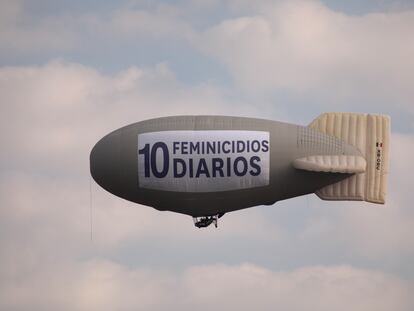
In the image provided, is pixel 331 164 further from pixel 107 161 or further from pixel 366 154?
pixel 107 161

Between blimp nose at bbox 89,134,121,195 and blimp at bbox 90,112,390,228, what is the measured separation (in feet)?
0.17

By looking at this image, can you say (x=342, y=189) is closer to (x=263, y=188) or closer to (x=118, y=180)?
(x=263, y=188)

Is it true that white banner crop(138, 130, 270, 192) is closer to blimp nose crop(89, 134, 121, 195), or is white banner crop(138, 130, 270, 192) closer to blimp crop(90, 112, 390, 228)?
blimp crop(90, 112, 390, 228)

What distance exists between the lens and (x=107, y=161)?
82.8 metres

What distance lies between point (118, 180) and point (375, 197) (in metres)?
13.6

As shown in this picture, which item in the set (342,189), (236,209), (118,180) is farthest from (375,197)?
(118,180)

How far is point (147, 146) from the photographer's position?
82.1 meters

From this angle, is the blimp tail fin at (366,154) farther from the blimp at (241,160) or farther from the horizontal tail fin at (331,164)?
the horizontal tail fin at (331,164)

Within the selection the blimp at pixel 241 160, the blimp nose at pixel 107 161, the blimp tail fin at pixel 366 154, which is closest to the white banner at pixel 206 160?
the blimp at pixel 241 160

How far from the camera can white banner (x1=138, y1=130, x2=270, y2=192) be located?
8150 centimetres

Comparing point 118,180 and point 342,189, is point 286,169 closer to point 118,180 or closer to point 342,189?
point 342,189

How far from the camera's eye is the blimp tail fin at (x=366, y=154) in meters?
82.5

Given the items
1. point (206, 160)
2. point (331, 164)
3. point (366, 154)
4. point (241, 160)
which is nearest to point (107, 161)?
point (206, 160)

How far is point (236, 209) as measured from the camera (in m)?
83.6
